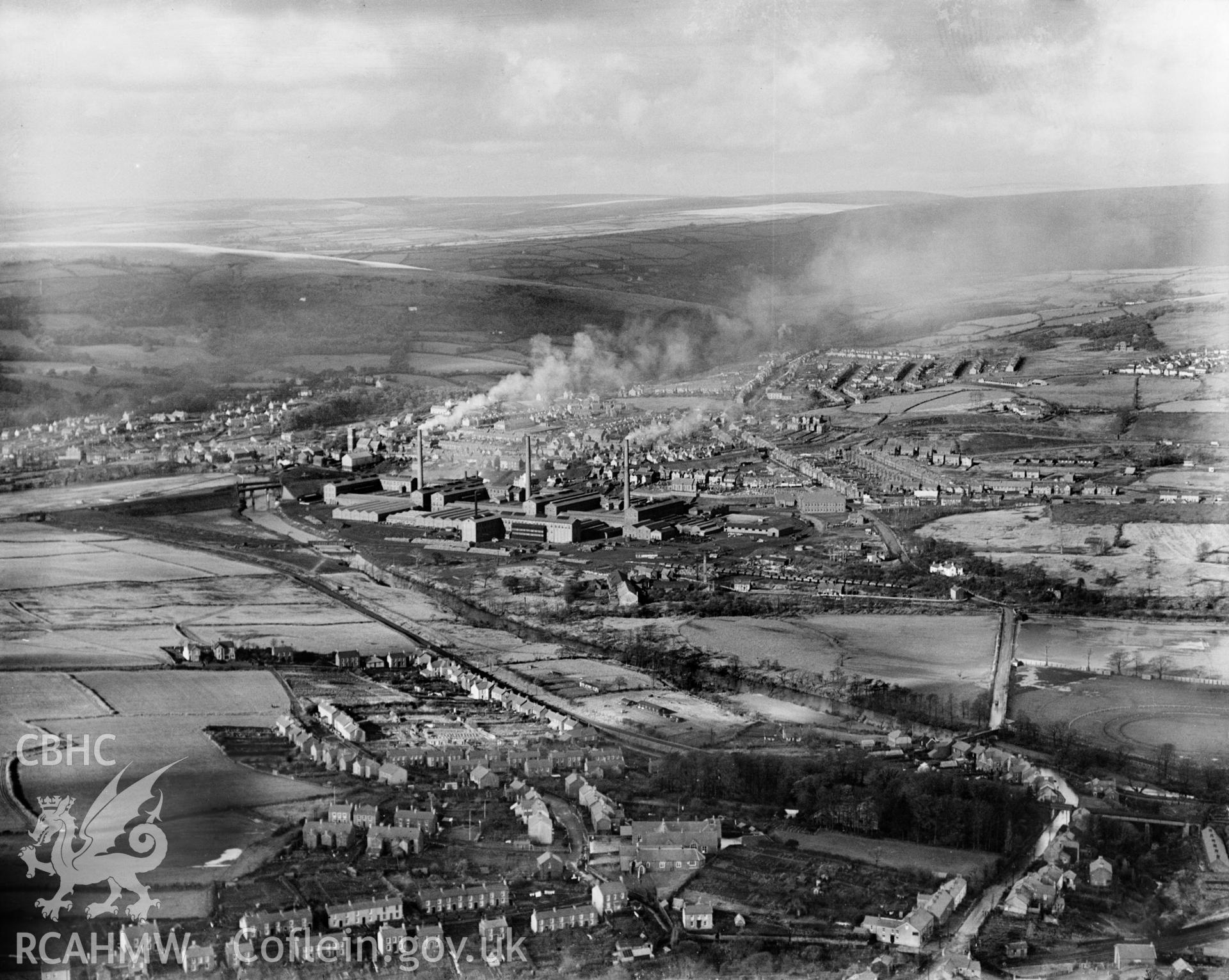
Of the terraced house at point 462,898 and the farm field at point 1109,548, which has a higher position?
the farm field at point 1109,548

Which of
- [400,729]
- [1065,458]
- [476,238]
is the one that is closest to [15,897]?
[400,729]

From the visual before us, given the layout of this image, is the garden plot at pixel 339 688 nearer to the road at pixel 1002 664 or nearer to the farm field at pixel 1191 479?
the road at pixel 1002 664

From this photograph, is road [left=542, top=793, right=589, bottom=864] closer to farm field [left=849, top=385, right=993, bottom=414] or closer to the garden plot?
the garden plot

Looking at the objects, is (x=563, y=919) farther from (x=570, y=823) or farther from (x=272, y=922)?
(x=272, y=922)

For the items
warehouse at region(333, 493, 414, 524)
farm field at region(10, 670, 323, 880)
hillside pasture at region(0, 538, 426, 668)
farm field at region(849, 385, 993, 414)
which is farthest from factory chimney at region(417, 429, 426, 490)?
farm field at region(10, 670, 323, 880)

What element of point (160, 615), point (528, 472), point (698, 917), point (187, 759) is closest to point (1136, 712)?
point (698, 917)

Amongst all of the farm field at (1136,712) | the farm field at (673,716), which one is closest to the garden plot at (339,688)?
the farm field at (673,716)
